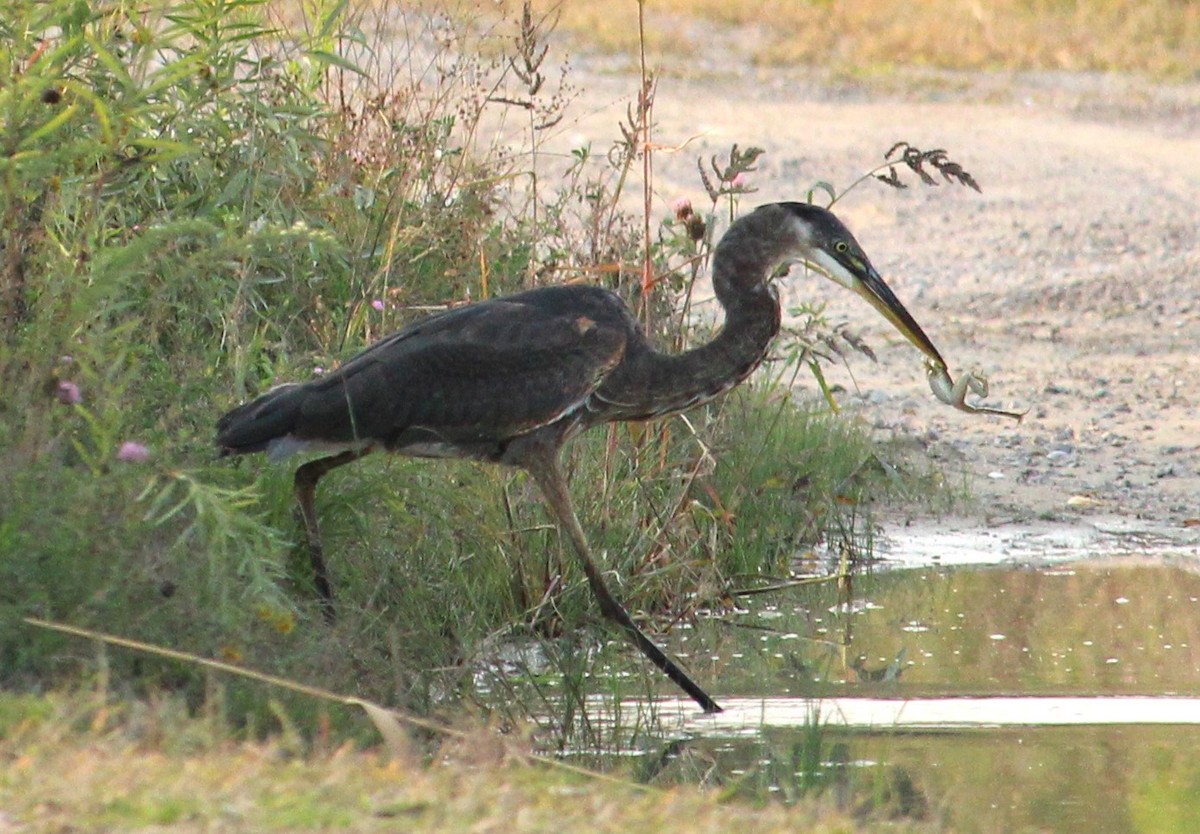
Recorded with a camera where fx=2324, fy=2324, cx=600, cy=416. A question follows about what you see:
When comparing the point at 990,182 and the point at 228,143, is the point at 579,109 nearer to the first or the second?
the point at 990,182

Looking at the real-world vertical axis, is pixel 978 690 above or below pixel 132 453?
below

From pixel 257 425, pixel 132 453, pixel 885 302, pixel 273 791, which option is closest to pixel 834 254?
pixel 885 302

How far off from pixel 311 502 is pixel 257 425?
298mm

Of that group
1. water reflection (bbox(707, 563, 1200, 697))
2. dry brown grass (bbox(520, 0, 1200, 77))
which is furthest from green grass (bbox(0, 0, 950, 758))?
dry brown grass (bbox(520, 0, 1200, 77))

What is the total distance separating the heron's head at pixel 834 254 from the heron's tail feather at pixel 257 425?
1.43 metres

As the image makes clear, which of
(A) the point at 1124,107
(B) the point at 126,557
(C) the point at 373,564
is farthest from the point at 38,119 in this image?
(A) the point at 1124,107

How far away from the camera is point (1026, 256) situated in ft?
41.1

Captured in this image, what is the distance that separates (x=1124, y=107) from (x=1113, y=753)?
11570mm

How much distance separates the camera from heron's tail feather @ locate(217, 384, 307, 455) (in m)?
5.38

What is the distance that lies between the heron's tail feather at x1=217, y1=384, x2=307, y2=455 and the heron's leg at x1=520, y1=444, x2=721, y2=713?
63 cm

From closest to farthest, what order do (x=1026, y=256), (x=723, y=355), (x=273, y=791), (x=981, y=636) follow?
(x=273, y=791), (x=723, y=355), (x=981, y=636), (x=1026, y=256)

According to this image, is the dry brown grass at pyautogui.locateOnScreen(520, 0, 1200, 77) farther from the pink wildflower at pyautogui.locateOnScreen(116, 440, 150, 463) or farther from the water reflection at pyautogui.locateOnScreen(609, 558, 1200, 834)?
the pink wildflower at pyautogui.locateOnScreen(116, 440, 150, 463)

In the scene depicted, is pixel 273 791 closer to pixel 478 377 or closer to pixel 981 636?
pixel 478 377

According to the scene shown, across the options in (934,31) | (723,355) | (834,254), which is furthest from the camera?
(934,31)
